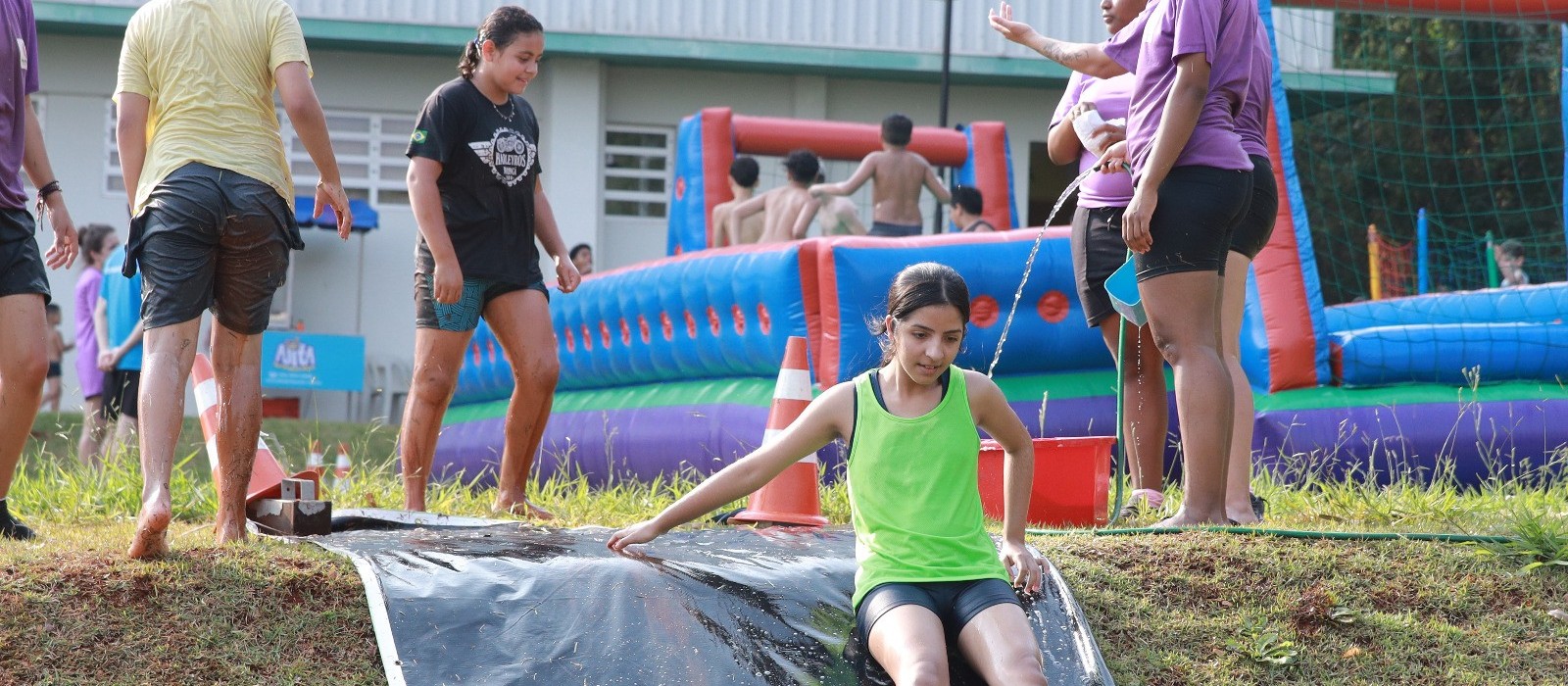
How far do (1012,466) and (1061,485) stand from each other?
3.95 ft

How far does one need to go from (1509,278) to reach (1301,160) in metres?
10.9

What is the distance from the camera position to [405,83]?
666 inches

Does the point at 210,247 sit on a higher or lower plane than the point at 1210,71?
lower

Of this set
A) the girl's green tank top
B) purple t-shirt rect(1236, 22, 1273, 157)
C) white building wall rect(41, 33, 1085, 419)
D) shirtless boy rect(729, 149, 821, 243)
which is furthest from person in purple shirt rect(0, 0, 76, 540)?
white building wall rect(41, 33, 1085, 419)

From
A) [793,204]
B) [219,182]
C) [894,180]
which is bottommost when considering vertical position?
[793,204]

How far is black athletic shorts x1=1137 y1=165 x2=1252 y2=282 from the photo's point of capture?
428 cm

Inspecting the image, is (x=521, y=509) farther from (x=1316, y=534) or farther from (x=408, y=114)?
(x=408, y=114)

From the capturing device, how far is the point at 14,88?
4.31 m

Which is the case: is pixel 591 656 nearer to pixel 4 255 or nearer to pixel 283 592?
pixel 283 592

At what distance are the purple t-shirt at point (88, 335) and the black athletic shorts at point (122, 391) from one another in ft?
0.83

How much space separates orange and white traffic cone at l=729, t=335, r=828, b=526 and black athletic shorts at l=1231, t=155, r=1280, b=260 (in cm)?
145

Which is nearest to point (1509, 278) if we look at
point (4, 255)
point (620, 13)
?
point (620, 13)

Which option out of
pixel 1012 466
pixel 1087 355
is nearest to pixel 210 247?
pixel 1012 466

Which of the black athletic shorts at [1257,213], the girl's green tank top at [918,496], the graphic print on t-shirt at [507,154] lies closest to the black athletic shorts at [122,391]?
the graphic print on t-shirt at [507,154]
